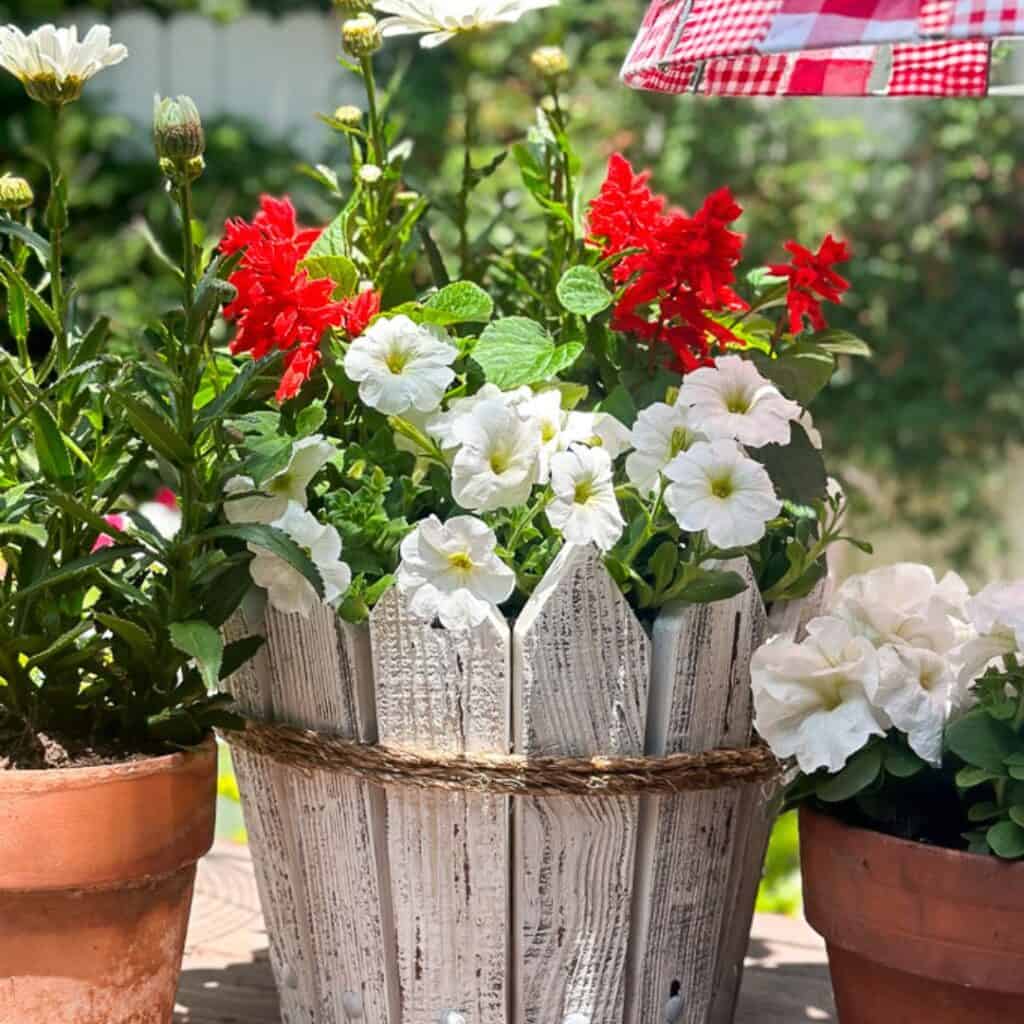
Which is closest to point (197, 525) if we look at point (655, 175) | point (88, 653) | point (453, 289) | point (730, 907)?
point (88, 653)

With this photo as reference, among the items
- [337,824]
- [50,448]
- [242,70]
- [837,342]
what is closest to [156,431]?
[50,448]

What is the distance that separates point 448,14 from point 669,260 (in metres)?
0.29

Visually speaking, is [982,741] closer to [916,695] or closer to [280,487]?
[916,695]

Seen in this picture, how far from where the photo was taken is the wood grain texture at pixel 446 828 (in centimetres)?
102

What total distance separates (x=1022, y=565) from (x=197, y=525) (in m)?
3.27

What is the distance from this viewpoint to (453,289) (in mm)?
1136

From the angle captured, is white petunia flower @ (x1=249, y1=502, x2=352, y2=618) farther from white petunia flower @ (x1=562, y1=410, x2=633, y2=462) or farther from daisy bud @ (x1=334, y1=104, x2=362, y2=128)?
daisy bud @ (x1=334, y1=104, x2=362, y2=128)

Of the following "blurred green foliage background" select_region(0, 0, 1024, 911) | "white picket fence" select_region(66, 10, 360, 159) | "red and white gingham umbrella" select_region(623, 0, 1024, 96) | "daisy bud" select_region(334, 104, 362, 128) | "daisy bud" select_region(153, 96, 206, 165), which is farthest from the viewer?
"blurred green foliage background" select_region(0, 0, 1024, 911)

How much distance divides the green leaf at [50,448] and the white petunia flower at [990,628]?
0.65 metres

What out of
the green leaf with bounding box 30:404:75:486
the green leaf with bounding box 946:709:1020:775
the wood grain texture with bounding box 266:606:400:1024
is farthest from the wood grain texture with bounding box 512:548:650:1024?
the green leaf with bounding box 30:404:75:486

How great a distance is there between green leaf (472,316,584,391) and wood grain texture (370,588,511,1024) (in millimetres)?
184

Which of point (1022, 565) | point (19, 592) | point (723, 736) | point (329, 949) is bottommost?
point (1022, 565)

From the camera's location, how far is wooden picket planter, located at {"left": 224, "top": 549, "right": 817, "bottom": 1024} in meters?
1.03

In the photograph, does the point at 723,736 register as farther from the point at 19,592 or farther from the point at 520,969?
the point at 19,592
